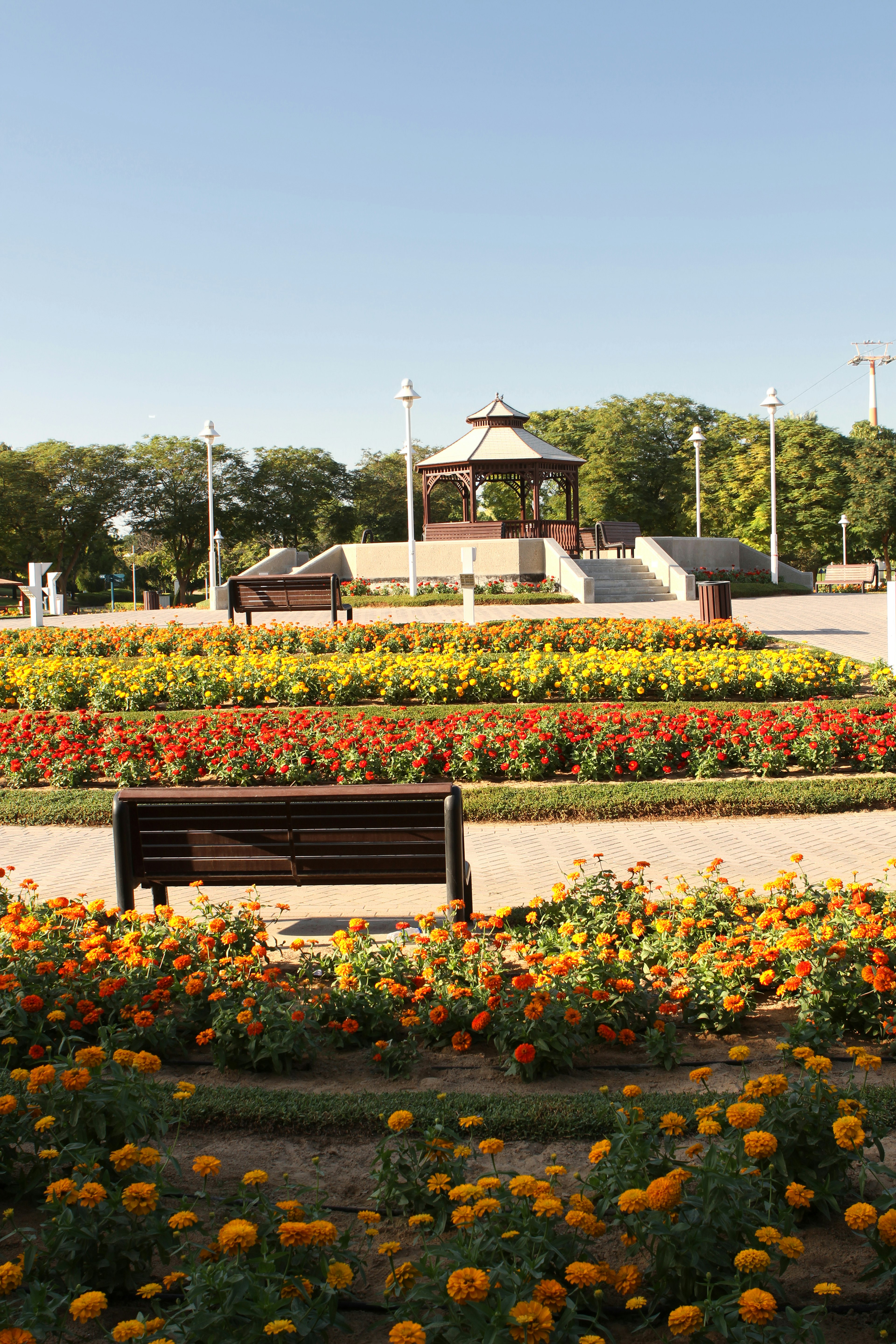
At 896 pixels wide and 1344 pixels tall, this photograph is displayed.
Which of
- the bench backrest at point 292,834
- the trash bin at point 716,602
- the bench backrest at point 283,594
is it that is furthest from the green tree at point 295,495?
the bench backrest at point 292,834

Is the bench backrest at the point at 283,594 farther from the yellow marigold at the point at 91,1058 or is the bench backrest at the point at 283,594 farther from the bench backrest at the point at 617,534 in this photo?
the yellow marigold at the point at 91,1058

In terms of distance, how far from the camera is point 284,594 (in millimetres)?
18016

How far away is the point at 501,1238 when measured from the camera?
2.18m

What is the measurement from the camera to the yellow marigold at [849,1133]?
233 centimetres

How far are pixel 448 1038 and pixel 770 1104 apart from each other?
1.45m

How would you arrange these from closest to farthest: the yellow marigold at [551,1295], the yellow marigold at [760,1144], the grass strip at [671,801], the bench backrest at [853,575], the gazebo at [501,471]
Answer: the yellow marigold at [551,1295]
the yellow marigold at [760,1144]
the grass strip at [671,801]
the gazebo at [501,471]
the bench backrest at [853,575]

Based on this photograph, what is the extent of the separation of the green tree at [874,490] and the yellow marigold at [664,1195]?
1914 inches

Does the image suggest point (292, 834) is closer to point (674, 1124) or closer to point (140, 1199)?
point (140, 1199)

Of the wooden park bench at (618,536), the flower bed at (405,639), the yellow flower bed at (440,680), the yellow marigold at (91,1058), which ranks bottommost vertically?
the yellow marigold at (91,1058)

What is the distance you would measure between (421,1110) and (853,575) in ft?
115

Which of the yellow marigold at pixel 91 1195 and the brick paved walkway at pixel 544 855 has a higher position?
the yellow marigold at pixel 91 1195

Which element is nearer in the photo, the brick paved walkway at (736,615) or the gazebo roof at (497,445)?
the brick paved walkway at (736,615)

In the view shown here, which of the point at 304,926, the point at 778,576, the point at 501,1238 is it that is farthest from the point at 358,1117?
the point at 778,576

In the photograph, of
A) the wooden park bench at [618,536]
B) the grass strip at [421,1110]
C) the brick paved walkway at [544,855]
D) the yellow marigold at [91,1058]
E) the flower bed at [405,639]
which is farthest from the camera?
the wooden park bench at [618,536]
